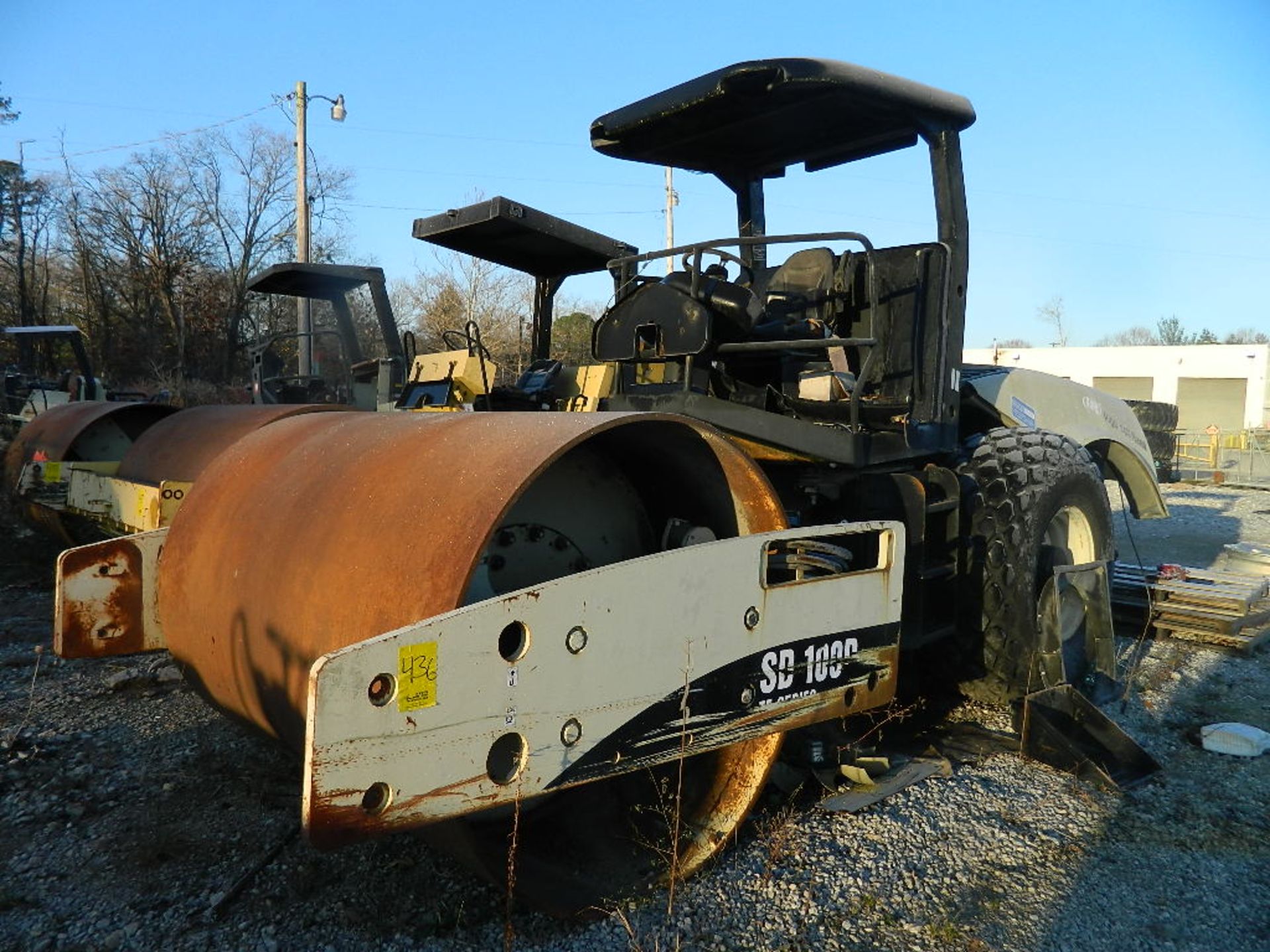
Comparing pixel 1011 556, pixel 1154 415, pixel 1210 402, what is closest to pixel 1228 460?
pixel 1154 415

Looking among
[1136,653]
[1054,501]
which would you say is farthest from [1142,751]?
[1136,653]

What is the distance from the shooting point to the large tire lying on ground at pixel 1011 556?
3.89 metres

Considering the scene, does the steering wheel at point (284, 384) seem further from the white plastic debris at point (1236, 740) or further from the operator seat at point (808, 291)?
the white plastic debris at point (1236, 740)

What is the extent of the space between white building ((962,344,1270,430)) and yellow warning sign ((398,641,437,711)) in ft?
126

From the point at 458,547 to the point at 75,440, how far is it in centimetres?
610

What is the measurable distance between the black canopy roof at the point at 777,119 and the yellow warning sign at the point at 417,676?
7.74ft

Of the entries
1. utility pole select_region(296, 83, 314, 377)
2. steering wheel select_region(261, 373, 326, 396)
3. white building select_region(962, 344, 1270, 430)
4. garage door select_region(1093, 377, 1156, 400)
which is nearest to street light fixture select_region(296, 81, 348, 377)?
utility pole select_region(296, 83, 314, 377)

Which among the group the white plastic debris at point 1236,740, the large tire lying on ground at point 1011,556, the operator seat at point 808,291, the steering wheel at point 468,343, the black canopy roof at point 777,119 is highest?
the black canopy roof at point 777,119

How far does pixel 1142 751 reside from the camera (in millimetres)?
3672

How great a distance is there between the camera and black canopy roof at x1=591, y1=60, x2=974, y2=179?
3.40m

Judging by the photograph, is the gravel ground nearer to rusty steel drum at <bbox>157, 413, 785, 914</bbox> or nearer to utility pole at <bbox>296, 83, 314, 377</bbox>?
rusty steel drum at <bbox>157, 413, 785, 914</bbox>

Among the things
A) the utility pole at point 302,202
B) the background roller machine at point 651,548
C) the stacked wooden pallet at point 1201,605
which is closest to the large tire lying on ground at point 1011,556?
the background roller machine at point 651,548

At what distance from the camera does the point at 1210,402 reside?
4144 centimetres

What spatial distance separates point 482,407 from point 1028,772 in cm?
308
